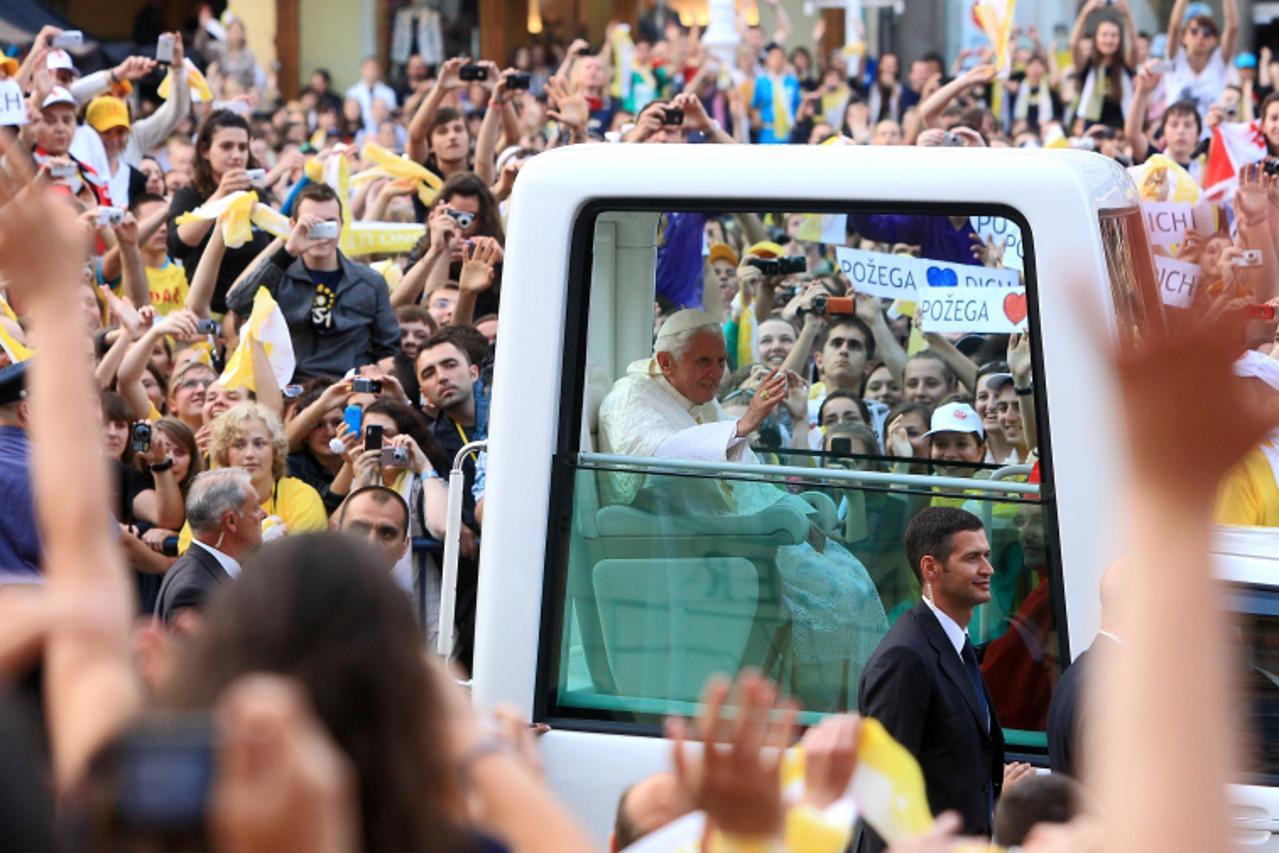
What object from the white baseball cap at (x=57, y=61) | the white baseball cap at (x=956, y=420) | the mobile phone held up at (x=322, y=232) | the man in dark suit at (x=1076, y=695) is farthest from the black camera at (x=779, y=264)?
the white baseball cap at (x=57, y=61)

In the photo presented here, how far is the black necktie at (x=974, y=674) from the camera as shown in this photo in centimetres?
399

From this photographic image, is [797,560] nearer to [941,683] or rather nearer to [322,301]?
[941,683]

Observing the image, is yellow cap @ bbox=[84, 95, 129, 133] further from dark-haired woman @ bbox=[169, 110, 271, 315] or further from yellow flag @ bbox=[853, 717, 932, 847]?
yellow flag @ bbox=[853, 717, 932, 847]

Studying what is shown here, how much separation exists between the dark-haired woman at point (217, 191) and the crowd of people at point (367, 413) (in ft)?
0.06

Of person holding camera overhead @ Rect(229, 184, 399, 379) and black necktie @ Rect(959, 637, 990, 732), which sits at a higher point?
person holding camera overhead @ Rect(229, 184, 399, 379)

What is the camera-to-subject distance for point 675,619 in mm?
4051

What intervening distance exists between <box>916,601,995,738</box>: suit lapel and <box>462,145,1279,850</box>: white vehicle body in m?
0.27

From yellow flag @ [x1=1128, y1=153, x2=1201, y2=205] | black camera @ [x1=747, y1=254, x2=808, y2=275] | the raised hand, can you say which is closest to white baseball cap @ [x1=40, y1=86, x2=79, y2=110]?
black camera @ [x1=747, y1=254, x2=808, y2=275]

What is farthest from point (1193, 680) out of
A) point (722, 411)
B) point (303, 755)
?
point (722, 411)

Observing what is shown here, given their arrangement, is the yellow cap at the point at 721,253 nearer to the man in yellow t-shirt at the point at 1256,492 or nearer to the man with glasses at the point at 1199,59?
the man in yellow t-shirt at the point at 1256,492

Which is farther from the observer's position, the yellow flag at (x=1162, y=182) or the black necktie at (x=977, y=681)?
the yellow flag at (x=1162, y=182)

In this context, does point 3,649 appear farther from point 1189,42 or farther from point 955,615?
point 1189,42

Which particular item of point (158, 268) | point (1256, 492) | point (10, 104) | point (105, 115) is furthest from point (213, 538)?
point (105, 115)

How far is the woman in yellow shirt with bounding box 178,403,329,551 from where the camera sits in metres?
6.25
